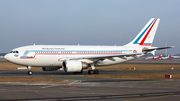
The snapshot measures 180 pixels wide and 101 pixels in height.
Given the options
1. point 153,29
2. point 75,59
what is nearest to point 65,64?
point 75,59

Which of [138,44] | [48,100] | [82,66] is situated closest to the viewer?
[48,100]

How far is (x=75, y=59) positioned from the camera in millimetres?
36188

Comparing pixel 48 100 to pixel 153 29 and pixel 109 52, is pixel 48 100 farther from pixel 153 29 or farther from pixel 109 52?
pixel 153 29

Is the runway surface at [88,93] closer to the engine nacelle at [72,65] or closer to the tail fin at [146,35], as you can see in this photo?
the engine nacelle at [72,65]

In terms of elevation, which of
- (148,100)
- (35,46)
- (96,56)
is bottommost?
(148,100)

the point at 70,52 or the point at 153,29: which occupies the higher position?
the point at 153,29

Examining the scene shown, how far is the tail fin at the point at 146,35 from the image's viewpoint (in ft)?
141

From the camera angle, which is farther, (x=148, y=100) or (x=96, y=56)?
(x=96, y=56)

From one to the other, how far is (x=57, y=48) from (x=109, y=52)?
30.8 ft

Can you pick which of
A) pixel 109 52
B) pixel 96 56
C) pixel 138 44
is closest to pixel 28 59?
pixel 96 56

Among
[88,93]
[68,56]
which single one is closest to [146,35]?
[68,56]

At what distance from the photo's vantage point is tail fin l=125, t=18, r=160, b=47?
4288 cm

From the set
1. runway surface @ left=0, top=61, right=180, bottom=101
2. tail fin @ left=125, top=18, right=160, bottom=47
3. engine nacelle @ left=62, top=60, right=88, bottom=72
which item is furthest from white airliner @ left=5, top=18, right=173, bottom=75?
runway surface @ left=0, top=61, right=180, bottom=101

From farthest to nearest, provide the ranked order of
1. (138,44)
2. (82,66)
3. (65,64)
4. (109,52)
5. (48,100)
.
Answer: (138,44) < (109,52) < (82,66) < (65,64) < (48,100)
